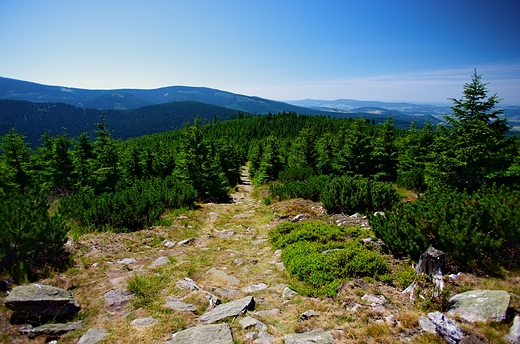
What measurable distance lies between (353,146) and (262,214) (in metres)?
14.0

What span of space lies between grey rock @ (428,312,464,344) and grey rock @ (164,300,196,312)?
3931 mm

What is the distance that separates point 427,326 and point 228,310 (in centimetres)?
318

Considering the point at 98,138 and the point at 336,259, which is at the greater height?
the point at 98,138

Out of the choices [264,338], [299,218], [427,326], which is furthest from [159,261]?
[427,326]

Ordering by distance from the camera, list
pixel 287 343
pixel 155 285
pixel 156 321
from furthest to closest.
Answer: pixel 155 285, pixel 156 321, pixel 287 343

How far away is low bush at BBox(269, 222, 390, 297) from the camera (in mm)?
5590

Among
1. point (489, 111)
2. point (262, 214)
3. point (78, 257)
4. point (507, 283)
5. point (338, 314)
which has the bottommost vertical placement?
point (262, 214)

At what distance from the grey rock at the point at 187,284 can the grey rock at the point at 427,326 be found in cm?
419

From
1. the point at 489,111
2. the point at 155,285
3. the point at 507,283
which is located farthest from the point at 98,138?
the point at 489,111

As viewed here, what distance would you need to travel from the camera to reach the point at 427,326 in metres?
3.74

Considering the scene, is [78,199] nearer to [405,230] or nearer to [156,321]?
[156,321]

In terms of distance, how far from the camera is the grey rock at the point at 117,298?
4.81m

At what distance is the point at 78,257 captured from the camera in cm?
698

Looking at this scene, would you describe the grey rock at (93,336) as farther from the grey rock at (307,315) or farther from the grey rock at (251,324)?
the grey rock at (307,315)
